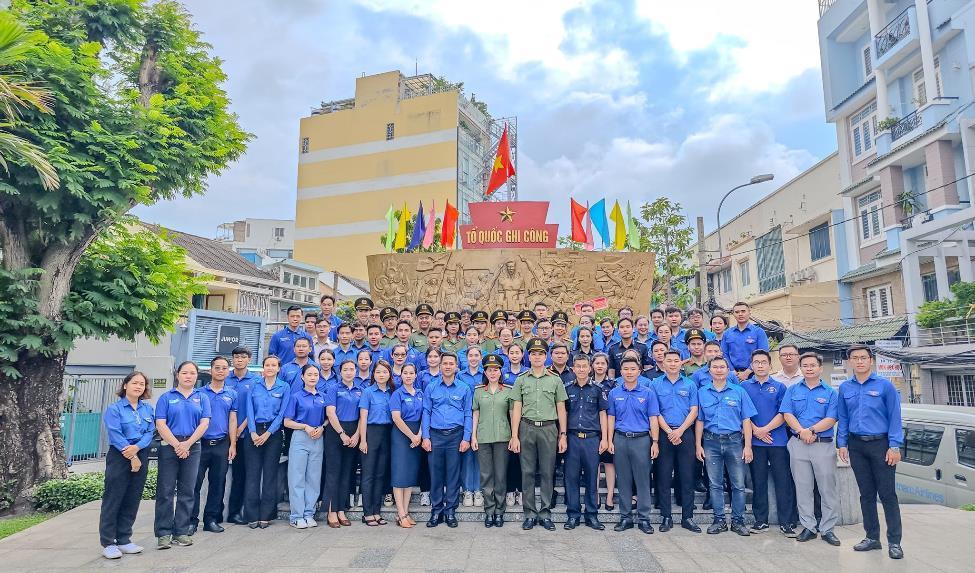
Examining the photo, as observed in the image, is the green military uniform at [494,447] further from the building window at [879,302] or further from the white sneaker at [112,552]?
the building window at [879,302]

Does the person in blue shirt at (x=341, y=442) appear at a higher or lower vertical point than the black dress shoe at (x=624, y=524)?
higher

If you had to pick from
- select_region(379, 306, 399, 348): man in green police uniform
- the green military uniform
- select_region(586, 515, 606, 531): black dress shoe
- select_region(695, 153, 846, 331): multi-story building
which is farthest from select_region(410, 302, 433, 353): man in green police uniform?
select_region(695, 153, 846, 331): multi-story building

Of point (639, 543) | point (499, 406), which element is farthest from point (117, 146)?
point (639, 543)

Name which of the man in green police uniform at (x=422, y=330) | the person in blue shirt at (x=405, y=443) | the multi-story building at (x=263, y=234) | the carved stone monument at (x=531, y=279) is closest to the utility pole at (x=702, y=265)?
the carved stone monument at (x=531, y=279)

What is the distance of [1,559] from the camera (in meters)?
5.14

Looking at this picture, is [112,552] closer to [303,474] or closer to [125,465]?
[125,465]

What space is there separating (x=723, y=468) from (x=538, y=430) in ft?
6.05

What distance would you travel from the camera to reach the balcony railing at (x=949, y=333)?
12227 mm

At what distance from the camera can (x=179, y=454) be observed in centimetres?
515

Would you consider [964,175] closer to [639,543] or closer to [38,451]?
[639,543]

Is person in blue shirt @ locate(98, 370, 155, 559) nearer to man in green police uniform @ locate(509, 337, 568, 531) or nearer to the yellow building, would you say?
man in green police uniform @ locate(509, 337, 568, 531)

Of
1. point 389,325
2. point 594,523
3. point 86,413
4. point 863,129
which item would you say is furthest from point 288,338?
point 863,129

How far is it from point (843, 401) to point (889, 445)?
468 mm

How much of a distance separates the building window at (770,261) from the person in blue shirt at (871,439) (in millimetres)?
18141
